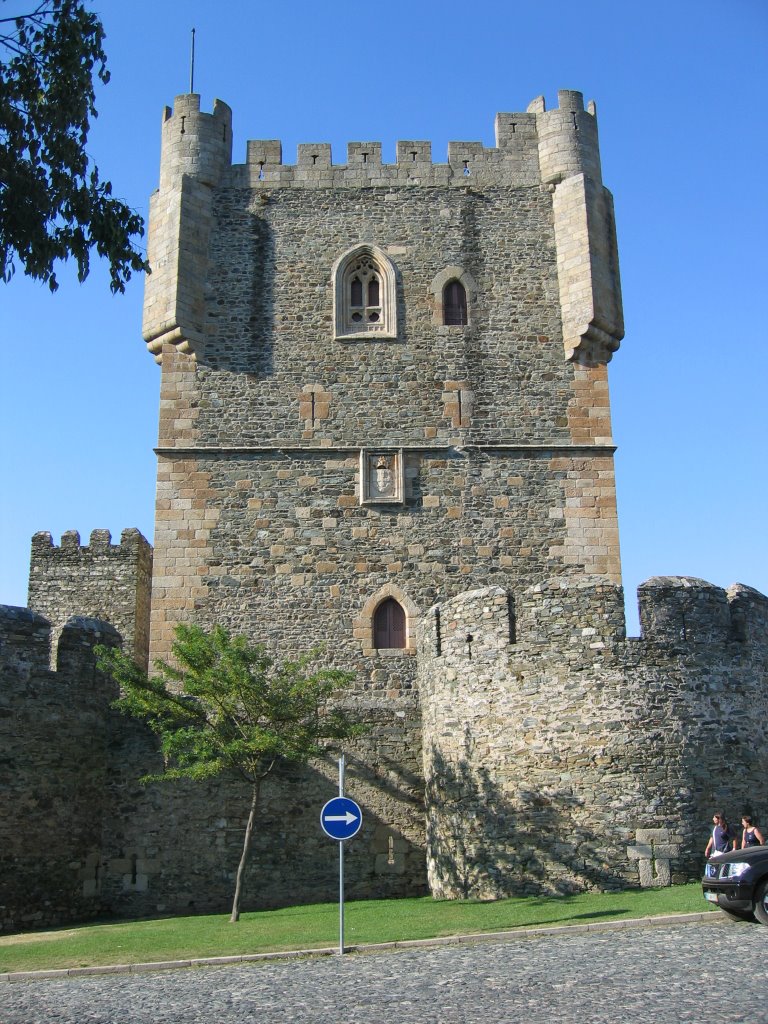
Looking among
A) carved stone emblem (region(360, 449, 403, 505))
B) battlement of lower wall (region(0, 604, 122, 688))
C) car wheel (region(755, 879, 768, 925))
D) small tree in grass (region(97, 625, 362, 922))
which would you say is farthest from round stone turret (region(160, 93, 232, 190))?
car wheel (region(755, 879, 768, 925))

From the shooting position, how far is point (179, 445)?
19766 mm

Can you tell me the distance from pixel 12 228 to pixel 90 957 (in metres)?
7.03

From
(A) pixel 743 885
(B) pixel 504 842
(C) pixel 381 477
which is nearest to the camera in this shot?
(A) pixel 743 885

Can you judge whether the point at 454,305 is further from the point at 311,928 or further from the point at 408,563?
the point at 311,928

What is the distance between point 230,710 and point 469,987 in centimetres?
713

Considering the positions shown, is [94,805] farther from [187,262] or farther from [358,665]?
[187,262]

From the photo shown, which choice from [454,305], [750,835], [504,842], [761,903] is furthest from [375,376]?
[761,903]

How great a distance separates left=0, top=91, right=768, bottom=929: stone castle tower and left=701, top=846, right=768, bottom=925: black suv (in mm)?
2536

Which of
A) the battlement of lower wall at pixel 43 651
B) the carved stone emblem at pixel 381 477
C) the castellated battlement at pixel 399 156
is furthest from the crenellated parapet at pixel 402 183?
the battlement of lower wall at pixel 43 651

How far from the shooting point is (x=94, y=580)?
87.8ft

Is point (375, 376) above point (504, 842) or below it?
above

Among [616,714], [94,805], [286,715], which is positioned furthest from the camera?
[94,805]

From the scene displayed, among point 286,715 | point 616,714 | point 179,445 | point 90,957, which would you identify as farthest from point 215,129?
point 90,957

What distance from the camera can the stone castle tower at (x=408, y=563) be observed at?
13750 millimetres
